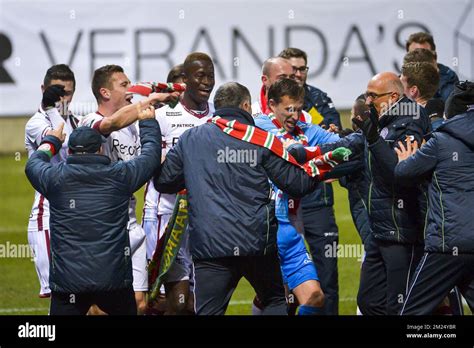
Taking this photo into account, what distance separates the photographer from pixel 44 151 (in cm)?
904

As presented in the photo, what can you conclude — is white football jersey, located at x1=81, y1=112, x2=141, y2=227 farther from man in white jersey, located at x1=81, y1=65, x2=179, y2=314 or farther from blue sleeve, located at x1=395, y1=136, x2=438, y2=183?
blue sleeve, located at x1=395, y1=136, x2=438, y2=183

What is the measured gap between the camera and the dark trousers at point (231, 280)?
8648 mm

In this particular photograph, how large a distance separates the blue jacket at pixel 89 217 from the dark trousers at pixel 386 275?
207 centimetres

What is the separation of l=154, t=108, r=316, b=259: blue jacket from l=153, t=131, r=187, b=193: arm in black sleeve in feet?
0.32

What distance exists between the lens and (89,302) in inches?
346

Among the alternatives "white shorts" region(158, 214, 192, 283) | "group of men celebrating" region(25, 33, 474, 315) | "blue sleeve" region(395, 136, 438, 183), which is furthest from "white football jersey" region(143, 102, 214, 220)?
"blue sleeve" region(395, 136, 438, 183)

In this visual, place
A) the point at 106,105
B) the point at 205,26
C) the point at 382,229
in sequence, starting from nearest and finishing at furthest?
the point at 382,229 < the point at 106,105 < the point at 205,26

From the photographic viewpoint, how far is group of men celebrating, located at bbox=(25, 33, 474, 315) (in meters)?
8.58

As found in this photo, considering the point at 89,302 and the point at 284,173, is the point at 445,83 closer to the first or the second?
the point at 284,173

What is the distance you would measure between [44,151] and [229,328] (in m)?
1.99

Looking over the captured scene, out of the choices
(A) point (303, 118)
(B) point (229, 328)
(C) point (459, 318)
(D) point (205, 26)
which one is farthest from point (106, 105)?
(D) point (205, 26)

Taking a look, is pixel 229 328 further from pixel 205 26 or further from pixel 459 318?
pixel 205 26


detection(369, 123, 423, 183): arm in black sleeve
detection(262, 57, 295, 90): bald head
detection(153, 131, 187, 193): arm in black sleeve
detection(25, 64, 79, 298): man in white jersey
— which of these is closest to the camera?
detection(153, 131, 187, 193): arm in black sleeve

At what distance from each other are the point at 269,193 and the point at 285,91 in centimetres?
109
